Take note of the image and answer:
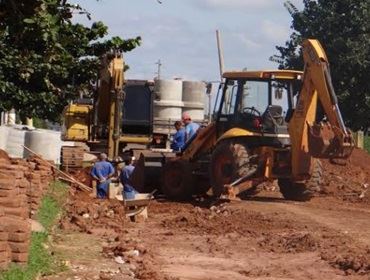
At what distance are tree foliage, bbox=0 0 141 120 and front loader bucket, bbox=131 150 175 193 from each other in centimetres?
272

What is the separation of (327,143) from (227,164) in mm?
2313

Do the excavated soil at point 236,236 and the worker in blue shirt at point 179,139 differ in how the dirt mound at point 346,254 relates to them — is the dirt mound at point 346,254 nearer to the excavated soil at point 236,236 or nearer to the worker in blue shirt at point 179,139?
the excavated soil at point 236,236

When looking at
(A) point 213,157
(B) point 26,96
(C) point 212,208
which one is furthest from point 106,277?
(B) point 26,96

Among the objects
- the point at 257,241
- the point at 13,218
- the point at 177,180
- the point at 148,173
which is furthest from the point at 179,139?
the point at 13,218

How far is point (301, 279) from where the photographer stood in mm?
11938

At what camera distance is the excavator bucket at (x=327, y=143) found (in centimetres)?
2006

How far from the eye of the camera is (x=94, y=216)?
712 inches

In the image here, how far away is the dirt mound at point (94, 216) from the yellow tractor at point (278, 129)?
2.79 m

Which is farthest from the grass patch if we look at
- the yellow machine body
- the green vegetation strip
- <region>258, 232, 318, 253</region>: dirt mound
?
<region>258, 232, 318, 253</region>: dirt mound

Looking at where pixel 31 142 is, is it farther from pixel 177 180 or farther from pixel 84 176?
pixel 177 180

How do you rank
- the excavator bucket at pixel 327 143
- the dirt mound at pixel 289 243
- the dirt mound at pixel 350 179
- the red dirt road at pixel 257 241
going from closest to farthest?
the red dirt road at pixel 257 241 → the dirt mound at pixel 289 243 → the excavator bucket at pixel 327 143 → the dirt mound at pixel 350 179

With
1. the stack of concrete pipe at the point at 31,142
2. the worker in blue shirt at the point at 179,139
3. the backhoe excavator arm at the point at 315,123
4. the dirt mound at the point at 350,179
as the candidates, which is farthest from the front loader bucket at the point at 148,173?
the stack of concrete pipe at the point at 31,142

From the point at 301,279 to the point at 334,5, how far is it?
36079 mm

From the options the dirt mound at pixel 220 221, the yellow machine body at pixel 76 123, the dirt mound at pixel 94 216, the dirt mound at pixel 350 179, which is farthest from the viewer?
the yellow machine body at pixel 76 123
